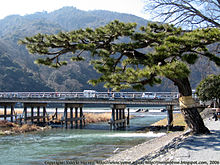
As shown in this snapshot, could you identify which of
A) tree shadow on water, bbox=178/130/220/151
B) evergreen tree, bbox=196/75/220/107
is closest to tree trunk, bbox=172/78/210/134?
tree shadow on water, bbox=178/130/220/151

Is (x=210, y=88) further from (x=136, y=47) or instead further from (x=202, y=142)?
(x=202, y=142)

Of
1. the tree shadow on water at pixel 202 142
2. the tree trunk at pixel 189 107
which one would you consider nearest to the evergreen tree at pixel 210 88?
the tree trunk at pixel 189 107

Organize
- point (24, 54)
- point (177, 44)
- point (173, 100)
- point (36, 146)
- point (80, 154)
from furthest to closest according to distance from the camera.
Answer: point (24, 54) < point (173, 100) < point (36, 146) < point (80, 154) < point (177, 44)

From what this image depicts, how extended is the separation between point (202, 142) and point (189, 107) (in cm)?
162

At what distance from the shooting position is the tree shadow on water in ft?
28.2

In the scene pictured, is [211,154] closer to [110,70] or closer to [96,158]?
[110,70]

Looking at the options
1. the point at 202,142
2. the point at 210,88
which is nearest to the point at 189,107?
the point at 202,142

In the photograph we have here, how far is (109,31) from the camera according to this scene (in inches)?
410

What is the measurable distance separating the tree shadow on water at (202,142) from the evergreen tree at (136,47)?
24.9 inches

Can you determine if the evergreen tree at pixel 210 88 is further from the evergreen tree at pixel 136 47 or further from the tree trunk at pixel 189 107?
the evergreen tree at pixel 136 47

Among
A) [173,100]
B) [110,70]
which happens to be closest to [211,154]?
[110,70]

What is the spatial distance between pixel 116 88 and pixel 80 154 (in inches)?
186

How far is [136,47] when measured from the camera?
1074 centimetres

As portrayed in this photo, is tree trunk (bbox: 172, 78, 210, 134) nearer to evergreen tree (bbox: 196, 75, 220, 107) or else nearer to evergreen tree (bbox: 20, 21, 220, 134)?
evergreen tree (bbox: 20, 21, 220, 134)
